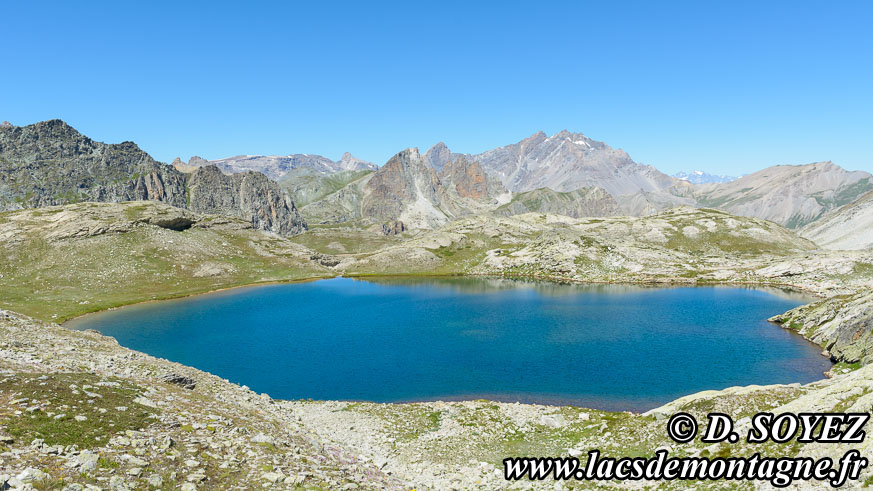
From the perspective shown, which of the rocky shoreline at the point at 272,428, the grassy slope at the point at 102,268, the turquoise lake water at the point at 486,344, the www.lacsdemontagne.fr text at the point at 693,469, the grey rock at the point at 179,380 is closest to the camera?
the rocky shoreline at the point at 272,428

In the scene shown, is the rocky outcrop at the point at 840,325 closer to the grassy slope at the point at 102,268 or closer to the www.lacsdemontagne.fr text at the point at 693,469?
the www.lacsdemontagne.fr text at the point at 693,469

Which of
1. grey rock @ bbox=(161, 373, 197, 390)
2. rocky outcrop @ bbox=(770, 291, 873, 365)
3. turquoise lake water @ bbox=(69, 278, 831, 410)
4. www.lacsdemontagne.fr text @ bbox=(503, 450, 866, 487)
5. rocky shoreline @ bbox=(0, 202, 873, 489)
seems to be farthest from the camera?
rocky outcrop @ bbox=(770, 291, 873, 365)

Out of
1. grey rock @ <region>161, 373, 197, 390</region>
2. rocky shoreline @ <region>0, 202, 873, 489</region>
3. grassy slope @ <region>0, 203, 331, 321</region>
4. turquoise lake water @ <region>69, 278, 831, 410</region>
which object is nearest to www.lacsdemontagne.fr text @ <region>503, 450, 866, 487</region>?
rocky shoreline @ <region>0, 202, 873, 489</region>

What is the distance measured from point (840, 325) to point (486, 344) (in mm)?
61648

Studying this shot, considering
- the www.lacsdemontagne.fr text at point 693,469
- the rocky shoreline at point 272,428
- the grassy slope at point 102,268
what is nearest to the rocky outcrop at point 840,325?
Result: the rocky shoreline at point 272,428

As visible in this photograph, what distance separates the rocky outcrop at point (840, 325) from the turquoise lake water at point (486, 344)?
323 centimetres

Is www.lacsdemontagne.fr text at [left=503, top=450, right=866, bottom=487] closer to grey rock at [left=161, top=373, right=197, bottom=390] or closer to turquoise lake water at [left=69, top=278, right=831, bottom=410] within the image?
turquoise lake water at [left=69, top=278, right=831, bottom=410]

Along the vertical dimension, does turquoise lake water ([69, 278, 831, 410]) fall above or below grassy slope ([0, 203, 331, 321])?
below

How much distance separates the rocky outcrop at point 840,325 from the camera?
64481 millimetres

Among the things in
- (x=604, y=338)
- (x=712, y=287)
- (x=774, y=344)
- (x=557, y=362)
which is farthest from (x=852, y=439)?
(x=712, y=287)

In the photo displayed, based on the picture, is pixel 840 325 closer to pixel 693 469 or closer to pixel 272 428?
pixel 693 469

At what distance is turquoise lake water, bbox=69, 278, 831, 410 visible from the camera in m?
60.8

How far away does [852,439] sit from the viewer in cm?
1928

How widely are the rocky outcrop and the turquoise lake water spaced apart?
10.6 ft
